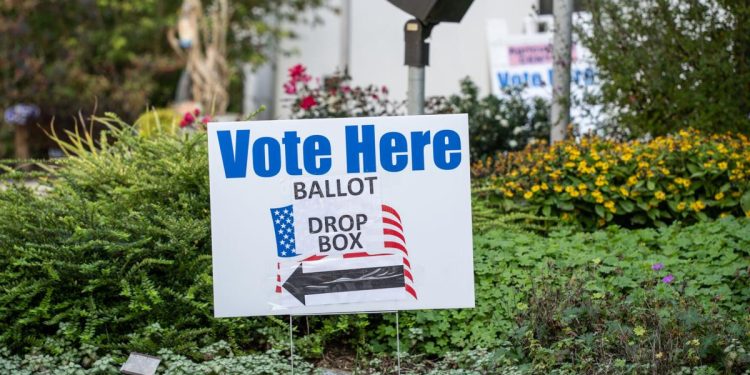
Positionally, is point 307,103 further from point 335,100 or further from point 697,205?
point 697,205

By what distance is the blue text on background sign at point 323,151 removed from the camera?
15.4 ft

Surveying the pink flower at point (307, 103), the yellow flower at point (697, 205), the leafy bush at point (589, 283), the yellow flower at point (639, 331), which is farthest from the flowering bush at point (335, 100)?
the yellow flower at point (639, 331)

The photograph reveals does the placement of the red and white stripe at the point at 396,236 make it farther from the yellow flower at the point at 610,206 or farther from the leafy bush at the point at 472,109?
the leafy bush at the point at 472,109

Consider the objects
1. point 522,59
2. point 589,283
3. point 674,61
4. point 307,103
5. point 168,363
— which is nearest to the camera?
point 168,363

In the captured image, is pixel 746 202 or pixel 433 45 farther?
pixel 433 45

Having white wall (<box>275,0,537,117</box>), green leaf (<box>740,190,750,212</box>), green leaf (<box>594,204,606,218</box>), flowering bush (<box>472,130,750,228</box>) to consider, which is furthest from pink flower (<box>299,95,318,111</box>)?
white wall (<box>275,0,537,117</box>)

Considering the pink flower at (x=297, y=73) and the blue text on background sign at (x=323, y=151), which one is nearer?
the blue text on background sign at (x=323, y=151)

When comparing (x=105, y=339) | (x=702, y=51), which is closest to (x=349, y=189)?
(x=105, y=339)

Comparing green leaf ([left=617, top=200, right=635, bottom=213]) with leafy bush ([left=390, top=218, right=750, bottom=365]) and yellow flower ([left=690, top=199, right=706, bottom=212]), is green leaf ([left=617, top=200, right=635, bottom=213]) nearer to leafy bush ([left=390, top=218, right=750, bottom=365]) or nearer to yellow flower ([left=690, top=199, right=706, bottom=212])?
yellow flower ([left=690, top=199, right=706, bottom=212])

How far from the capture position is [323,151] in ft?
15.5

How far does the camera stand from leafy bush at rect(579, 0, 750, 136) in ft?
24.8

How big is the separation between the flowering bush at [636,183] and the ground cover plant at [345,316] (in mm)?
896

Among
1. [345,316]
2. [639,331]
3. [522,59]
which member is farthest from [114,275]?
[522,59]

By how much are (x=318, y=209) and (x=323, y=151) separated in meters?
0.24
